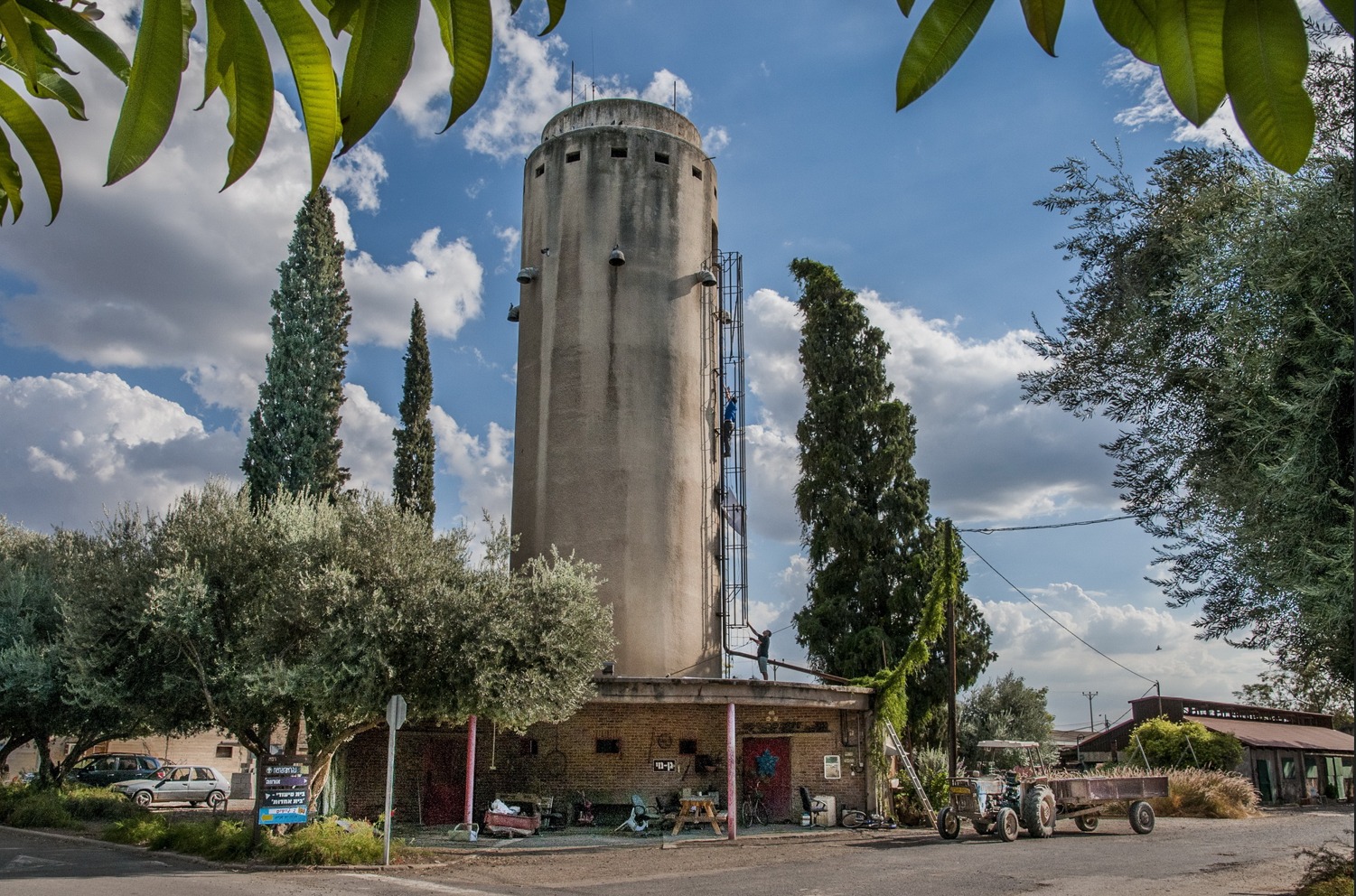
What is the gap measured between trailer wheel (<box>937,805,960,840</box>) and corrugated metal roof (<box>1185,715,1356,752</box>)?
22703mm

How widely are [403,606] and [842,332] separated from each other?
21.7m

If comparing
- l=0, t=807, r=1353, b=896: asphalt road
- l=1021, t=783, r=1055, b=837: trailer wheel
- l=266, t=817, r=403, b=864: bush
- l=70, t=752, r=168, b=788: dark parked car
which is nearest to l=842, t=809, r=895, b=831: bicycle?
l=0, t=807, r=1353, b=896: asphalt road

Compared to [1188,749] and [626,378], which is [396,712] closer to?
[626,378]

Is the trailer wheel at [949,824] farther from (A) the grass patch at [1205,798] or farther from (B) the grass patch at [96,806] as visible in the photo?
(B) the grass patch at [96,806]

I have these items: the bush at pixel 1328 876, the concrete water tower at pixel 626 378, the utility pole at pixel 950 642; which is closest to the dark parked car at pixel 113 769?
the concrete water tower at pixel 626 378

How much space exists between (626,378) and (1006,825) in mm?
13853

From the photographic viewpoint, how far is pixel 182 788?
108 feet

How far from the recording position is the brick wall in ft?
78.9

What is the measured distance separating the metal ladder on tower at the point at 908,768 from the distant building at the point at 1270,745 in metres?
16.1

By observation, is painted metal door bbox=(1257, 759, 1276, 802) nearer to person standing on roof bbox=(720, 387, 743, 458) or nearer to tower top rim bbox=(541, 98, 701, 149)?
person standing on roof bbox=(720, 387, 743, 458)

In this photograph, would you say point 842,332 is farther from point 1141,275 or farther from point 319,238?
point 1141,275

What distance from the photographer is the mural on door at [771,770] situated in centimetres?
2538

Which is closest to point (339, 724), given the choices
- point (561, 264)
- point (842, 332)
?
point (561, 264)

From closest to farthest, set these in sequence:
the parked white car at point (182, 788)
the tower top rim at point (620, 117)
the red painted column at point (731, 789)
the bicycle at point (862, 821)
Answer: the red painted column at point (731, 789), the bicycle at point (862, 821), the tower top rim at point (620, 117), the parked white car at point (182, 788)
